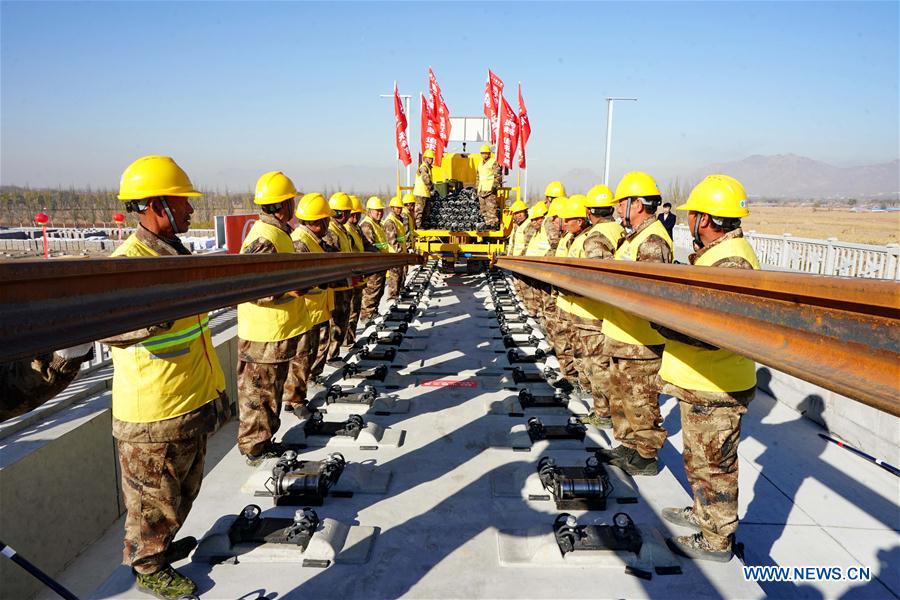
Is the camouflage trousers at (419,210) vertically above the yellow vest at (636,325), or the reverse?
the camouflage trousers at (419,210)

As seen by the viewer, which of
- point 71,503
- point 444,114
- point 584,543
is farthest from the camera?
point 444,114

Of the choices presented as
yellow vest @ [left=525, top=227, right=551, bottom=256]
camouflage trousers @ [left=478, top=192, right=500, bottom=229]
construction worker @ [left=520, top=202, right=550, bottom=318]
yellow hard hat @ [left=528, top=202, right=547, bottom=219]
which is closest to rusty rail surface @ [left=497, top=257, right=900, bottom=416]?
yellow vest @ [left=525, top=227, right=551, bottom=256]

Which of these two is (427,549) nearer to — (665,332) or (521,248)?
(665,332)

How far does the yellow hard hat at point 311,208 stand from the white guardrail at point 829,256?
6.51 metres

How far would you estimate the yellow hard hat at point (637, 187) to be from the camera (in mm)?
4863

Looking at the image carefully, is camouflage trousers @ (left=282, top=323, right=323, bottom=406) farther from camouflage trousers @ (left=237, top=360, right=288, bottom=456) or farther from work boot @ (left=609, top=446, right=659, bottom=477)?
work boot @ (left=609, top=446, right=659, bottom=477)

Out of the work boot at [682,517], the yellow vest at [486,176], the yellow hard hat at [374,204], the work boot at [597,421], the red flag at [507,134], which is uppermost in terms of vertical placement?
the red flag at [507,134]

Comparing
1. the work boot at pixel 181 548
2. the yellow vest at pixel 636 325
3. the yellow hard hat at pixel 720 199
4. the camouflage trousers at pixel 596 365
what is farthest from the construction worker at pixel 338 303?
the yellow hard hat at pixel 720 199

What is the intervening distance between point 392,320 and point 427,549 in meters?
7.27

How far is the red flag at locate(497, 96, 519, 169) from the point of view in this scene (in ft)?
62.2

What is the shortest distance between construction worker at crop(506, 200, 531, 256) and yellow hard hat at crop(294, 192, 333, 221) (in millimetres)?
7847

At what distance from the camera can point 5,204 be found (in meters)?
59.2

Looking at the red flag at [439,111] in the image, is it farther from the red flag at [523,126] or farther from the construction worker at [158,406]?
the construction worker at [158,406]

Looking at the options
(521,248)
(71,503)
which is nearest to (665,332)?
(71,503)
